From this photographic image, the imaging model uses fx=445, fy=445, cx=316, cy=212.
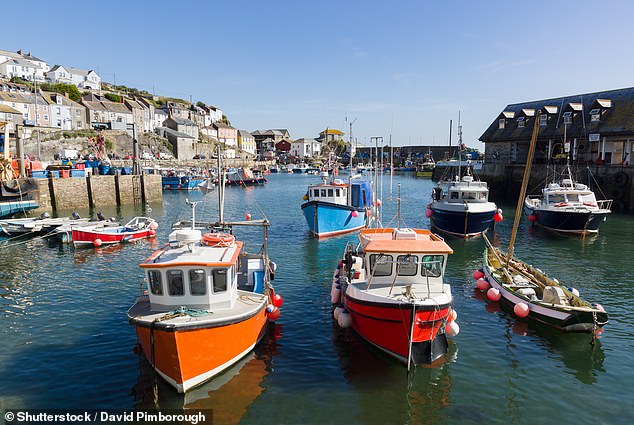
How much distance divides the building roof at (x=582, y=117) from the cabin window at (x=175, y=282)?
47142 millimetres


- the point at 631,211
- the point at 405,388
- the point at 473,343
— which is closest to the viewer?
the point at 405,388

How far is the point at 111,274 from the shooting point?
2303cm

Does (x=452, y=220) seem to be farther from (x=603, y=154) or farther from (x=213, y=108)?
(x=213, y=108)

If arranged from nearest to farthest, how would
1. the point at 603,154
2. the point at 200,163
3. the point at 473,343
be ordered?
the point at 473,343, the point at 603,154, the point at 200,163

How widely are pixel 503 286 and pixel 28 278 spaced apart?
22350 mm

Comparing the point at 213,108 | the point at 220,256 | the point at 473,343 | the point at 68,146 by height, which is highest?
the point at 213,108

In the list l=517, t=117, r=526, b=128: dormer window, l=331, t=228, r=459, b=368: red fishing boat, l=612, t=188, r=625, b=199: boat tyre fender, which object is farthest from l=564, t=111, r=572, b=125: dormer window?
l=331, t=228, r=459, b=368: red fishing boat

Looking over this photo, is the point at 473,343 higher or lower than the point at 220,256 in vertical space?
lower

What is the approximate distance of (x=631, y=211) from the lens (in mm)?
44625

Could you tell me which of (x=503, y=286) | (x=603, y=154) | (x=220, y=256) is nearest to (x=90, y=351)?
(x=220, y=256)

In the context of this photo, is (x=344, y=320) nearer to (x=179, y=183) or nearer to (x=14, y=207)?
(x=14, y=207)

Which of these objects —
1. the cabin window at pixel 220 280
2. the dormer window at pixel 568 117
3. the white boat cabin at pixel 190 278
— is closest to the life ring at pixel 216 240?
the white boat cabin at pixel 190 278

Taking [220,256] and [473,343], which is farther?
[473,343]

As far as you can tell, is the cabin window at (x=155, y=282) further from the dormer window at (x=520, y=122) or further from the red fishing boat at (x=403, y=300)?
the dormer window at (x=520, y=122)
